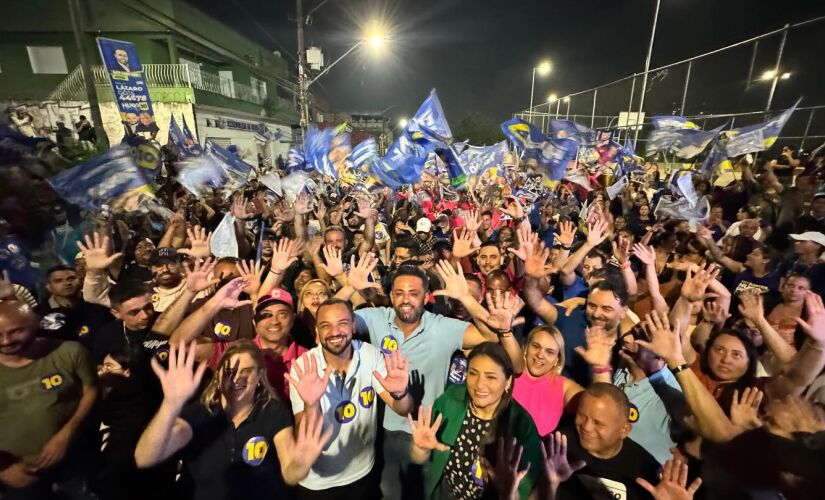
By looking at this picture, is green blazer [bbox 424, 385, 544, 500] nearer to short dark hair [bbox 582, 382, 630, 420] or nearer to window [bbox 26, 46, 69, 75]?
short dark hair [bbox 582, 382, 630, 420]

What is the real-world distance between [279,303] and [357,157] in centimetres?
712

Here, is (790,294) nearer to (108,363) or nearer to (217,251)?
(108,363)

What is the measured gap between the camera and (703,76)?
2056 cm

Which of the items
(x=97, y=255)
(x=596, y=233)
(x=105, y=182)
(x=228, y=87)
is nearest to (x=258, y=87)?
(x=228, y=87)

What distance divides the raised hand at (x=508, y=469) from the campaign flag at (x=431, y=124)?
5965 millimetres

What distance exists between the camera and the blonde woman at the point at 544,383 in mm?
2617

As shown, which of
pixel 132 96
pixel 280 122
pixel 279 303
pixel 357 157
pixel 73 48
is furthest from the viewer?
pixel 280 122

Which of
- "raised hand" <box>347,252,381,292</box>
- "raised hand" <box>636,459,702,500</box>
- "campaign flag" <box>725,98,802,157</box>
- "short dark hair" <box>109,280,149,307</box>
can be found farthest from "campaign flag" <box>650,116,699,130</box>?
"short dark hair" <box>109,280,149,307</box>

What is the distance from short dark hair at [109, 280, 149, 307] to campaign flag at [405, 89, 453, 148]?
18.0ft

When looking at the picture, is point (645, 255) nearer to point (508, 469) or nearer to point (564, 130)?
point (508, 469)

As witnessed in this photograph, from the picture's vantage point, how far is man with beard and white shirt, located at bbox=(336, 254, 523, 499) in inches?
117

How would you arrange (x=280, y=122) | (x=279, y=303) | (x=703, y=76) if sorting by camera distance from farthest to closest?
(x=280, y=122)
(x=703, y=76)
(x=279, y=303)

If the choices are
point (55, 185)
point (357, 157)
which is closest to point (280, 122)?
point (357, 157)

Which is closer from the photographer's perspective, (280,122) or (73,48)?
(73,48)
